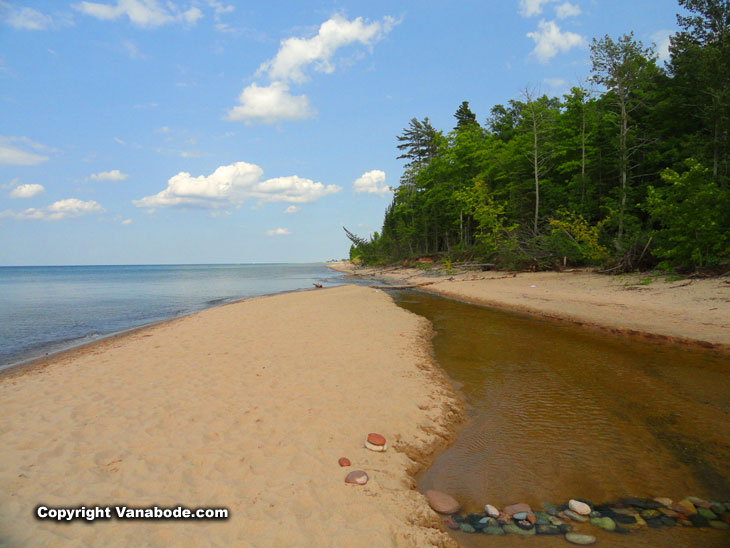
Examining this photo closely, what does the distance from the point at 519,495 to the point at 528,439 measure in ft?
4.42

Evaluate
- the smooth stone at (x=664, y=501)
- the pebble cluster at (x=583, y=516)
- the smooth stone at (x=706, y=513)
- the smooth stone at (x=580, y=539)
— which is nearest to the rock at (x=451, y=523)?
the pebble cluster at (x=583, y=516)

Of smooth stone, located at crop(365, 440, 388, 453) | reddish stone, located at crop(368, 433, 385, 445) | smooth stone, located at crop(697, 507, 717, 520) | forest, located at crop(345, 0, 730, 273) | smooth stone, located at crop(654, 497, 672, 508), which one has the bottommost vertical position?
smooth stone, located at crop(654, 497, 672, 508)

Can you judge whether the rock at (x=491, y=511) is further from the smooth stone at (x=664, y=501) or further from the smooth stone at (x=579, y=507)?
the smooth stone at (x=664, y=501)

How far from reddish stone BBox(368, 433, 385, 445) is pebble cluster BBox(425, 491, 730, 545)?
833 mm

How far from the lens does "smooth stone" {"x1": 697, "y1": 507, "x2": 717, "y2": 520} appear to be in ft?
10.5

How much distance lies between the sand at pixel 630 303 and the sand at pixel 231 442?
24.2ft

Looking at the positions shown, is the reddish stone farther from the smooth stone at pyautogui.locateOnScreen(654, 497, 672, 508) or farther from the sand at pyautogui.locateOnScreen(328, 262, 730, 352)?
the sand at pyautogui.locateOnScreen(328, 262, 730, 352)

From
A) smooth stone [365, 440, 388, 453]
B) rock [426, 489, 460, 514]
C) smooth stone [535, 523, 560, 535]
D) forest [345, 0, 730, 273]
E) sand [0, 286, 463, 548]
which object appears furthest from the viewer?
forest [345, 0, 730, 273]

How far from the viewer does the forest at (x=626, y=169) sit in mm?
14594

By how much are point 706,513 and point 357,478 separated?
11.7ft

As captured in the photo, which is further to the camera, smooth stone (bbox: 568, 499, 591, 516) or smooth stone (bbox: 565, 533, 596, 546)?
smooth stone (bbox: 568, 499, 591, 516)

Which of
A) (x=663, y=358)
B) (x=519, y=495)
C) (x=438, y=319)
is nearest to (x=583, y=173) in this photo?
(x=438, y=319)

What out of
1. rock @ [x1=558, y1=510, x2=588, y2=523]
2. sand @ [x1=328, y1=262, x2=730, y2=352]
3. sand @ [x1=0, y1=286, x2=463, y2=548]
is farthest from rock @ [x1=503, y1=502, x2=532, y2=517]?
sand @ [x1=328, y1=262, x2=730, y2=352]

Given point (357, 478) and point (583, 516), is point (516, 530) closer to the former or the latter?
point (583, 516)
